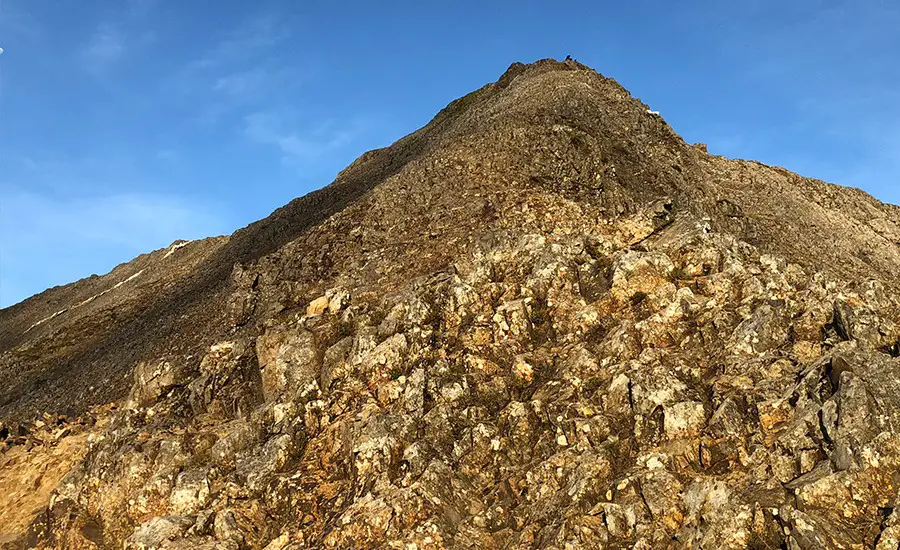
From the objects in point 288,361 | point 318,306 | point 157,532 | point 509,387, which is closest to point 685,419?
point 509,387

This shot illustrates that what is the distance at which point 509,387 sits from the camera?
24344mm

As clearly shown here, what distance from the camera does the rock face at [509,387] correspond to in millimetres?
18000

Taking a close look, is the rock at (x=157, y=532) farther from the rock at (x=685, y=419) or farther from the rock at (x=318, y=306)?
the rock at (x=685, y=419)

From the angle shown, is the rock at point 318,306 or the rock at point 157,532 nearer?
the rock at point 157,532

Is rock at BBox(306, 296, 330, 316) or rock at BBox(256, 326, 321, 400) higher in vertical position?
rock at BBox(306, 296, 330, 316)

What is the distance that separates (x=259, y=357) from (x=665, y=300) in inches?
773

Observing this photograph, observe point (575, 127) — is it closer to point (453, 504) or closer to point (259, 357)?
point (259, 357)

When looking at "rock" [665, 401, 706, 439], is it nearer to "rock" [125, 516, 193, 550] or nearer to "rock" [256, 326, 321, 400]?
"rock" [256, 326, 321, 400]

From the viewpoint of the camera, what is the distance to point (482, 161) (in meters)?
43.3

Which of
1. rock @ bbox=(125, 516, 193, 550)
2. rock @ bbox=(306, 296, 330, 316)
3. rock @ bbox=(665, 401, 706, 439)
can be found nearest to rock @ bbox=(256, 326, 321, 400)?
rock @ bbox=(306, 296, 330, 316)

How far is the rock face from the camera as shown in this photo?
1800cm

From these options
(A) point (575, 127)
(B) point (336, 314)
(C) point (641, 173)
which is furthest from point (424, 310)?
(A) point (575, 127)

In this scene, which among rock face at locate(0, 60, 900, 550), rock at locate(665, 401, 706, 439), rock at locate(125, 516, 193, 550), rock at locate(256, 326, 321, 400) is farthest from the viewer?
rock at locate(256, 326, 321, 400)

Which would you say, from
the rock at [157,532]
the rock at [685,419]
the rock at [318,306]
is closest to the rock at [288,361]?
the rock at [318,306]
